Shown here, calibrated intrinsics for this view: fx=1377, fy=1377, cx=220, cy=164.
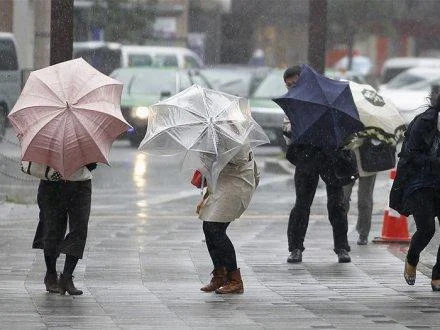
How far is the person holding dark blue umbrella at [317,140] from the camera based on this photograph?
11.9 meters

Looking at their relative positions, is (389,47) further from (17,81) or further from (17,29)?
(17,81)

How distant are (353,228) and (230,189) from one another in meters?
4.93

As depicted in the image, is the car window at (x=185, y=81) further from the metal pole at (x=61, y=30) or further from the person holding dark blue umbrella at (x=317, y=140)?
the person holding dark blue umbrella at (x=317, y=140)

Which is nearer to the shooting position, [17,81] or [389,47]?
[17,81]

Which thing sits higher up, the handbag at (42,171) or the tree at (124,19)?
the handbag at (42,171)

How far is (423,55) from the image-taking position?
6181cm

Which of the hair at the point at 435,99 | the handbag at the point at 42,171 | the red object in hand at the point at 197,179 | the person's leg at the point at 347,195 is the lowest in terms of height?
the person's leg at the point at 347,195

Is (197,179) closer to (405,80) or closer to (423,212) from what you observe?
(423,212)

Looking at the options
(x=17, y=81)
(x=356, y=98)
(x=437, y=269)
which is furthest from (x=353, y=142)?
(x=17, y=81)

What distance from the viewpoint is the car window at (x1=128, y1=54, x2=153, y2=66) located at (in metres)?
38.7

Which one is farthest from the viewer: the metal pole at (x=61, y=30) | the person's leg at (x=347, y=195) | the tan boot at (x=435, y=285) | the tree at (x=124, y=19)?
the tree at (x=124, y=19)

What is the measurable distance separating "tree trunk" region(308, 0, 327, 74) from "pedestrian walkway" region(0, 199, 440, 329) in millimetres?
6256

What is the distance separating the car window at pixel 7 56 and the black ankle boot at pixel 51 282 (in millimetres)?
16026

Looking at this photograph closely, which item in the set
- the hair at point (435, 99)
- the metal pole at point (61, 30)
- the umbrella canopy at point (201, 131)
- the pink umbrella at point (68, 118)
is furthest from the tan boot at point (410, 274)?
the metal pole at point (61, 30)
